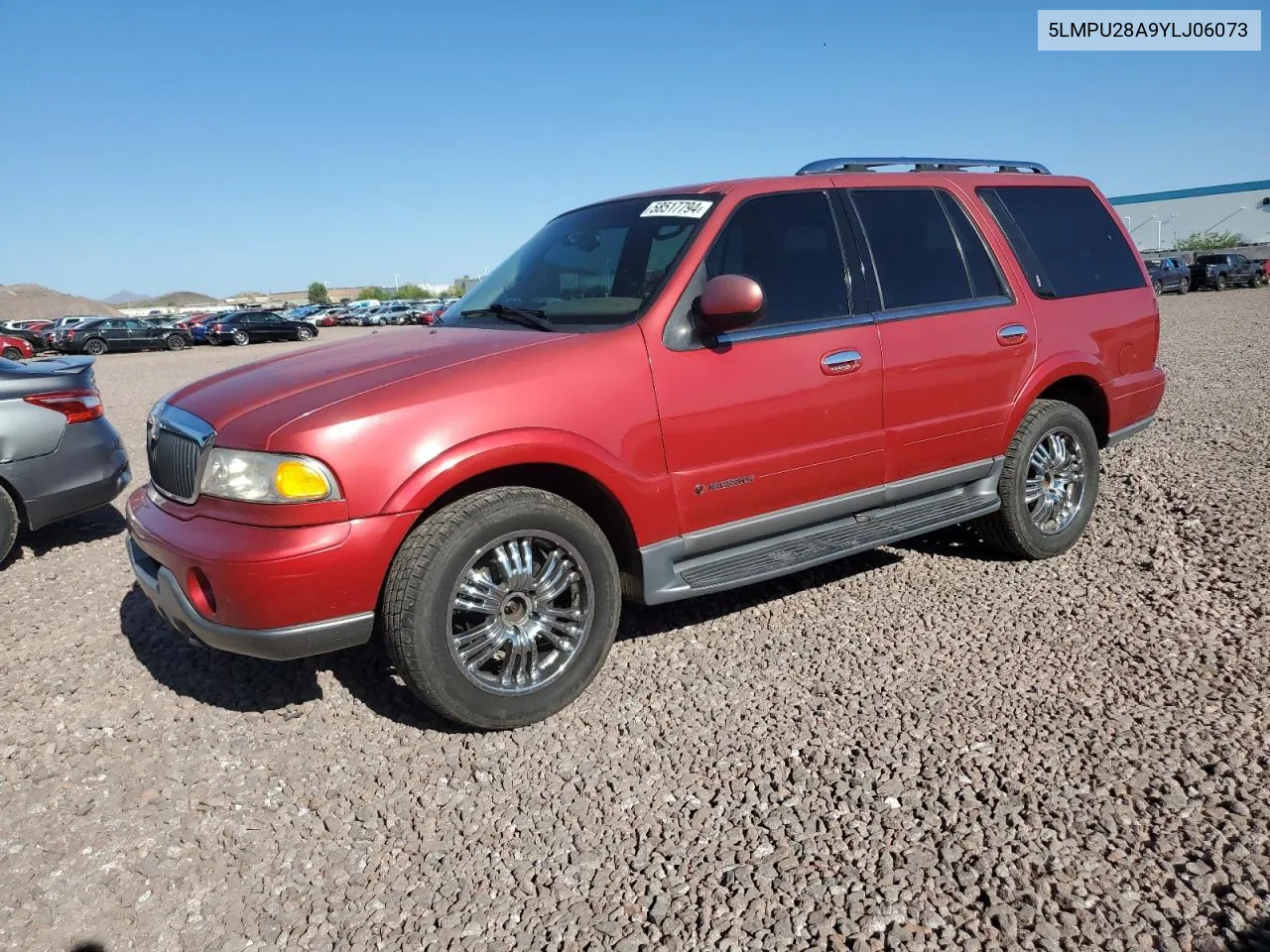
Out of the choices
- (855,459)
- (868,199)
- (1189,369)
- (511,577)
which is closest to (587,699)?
(511,577)

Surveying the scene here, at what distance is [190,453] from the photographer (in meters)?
3.26

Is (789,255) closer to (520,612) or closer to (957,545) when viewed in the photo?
(520,612)

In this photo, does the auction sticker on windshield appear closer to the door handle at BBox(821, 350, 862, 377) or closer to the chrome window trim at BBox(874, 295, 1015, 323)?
the door handle at BBox(821, 350, 862, 377)

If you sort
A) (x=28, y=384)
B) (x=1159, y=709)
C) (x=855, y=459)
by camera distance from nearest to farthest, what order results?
(x=1159, y=709), (x=855, y=459), (x=28, y=384)

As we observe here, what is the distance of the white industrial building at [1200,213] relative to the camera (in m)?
61.6

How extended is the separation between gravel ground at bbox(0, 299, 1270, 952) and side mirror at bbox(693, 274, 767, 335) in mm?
1431

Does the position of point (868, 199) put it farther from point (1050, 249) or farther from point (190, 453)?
point (190, 453)

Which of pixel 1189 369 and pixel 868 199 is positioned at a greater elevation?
pixel 868 199

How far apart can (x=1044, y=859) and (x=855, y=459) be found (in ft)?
6.34

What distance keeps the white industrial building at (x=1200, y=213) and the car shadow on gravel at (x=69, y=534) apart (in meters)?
69.3

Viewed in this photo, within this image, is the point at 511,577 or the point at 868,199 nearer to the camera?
the point at 511,577

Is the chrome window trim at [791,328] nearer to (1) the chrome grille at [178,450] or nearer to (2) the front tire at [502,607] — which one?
(2) the front tire at [502,607]

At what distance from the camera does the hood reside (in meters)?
3.16

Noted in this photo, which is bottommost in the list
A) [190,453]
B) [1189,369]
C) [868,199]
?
[1189,369]
